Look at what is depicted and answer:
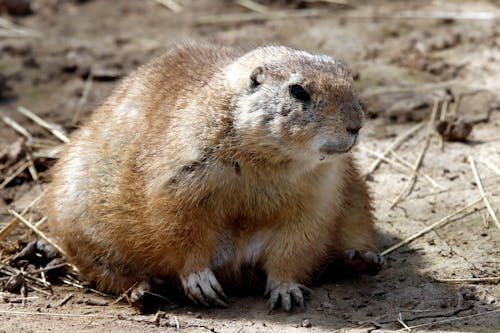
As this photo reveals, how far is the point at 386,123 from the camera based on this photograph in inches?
322

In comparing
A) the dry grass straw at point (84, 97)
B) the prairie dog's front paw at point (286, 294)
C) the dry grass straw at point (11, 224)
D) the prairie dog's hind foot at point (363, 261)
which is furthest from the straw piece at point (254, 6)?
the prairie dog's front paw at point (286, 294)

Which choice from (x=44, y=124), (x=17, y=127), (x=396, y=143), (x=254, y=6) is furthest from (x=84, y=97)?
(x=396, y=143)

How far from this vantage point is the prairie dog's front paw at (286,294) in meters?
5.56

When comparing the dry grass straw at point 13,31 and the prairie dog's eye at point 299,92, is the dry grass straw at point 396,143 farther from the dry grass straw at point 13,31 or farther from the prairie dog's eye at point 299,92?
the dry grass straw at point 13,31

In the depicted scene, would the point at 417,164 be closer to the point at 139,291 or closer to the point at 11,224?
the point at 139,291

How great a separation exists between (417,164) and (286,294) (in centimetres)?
233

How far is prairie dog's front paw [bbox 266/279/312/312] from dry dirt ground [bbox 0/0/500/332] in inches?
3.1

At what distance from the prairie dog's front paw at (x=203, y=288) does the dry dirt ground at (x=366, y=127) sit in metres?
0.09

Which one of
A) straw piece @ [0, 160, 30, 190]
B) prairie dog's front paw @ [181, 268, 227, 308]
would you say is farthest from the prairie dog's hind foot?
straw piece @ [0, 160, 30, 190]

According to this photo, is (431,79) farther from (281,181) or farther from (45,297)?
(45,297)

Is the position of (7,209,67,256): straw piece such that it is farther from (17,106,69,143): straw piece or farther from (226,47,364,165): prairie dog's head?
(226,47,364,165): prairie dog's head

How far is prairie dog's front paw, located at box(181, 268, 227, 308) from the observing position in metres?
5.57

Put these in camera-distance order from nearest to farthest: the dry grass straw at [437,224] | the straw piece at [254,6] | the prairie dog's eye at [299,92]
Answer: the prairie dog's eye at [299,92]
the dry grass straw at [437,224]
the straw piece at [254,6]

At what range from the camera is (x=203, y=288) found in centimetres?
557
